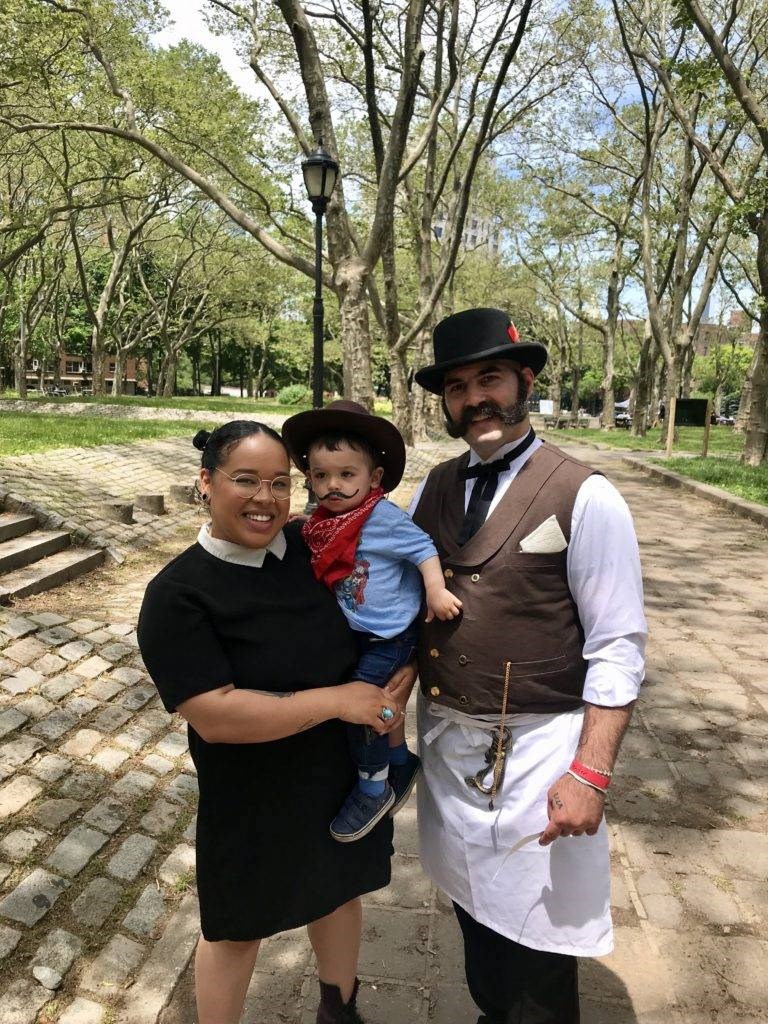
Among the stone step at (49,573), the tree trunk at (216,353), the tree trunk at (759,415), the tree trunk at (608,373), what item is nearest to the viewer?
the stone step at (49,573)

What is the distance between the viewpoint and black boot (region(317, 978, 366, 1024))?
87.6 inches

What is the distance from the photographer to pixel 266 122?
652 inches

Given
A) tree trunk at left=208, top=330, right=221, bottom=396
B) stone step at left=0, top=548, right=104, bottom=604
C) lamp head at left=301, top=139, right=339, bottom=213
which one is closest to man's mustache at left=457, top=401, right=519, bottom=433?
stone step at left=0, top=548, right=104, bottom=604

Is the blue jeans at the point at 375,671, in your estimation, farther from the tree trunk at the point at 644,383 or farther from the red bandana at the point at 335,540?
the tree trunk at the point at 644,383

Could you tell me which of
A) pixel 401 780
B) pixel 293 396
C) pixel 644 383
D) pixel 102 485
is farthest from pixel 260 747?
pixel 293 396

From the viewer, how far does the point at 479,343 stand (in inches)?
76.0

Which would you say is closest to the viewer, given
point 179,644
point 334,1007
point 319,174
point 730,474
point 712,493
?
point 179,644

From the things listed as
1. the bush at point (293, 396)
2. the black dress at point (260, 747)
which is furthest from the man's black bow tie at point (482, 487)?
the bush at point (293, 396)

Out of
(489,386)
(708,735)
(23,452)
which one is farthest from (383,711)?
(23,452)

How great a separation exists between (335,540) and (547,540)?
21.4 inches

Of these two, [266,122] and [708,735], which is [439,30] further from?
[708,735]

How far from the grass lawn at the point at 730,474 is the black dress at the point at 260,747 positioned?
11542 mm

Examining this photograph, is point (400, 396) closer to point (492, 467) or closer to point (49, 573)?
point (49, 573)

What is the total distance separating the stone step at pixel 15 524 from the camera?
7.11 m
